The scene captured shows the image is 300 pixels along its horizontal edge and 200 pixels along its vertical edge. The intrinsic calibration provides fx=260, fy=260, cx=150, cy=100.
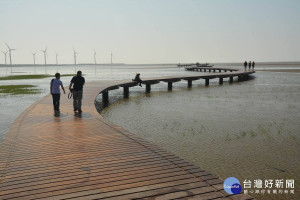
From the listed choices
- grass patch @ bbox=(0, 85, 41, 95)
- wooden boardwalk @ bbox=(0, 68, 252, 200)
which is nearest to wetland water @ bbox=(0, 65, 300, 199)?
wooden boardwalk @ bbox=(0, 68, 252, 200)

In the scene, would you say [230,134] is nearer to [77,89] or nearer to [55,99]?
[77,89]

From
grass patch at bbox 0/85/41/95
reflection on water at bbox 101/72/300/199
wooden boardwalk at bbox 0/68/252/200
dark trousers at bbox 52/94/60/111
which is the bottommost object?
reflection on water at bbox 101/72/300/199

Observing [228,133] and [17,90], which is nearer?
[228,133]

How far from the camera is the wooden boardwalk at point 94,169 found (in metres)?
3.71

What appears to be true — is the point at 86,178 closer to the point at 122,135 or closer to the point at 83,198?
the point at 83,198

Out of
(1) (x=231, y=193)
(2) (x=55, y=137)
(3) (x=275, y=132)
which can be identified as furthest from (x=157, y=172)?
(3) (x=275, y=132)

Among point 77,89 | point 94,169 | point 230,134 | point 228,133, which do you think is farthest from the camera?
point 77,89

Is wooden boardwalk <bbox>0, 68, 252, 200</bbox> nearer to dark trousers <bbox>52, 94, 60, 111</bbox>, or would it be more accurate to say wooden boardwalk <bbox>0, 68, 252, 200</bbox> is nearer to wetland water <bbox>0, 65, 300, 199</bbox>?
wetland water <bbox>0, 65, 300, 199</bbox>

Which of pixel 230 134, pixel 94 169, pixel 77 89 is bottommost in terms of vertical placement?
pixel 230 134

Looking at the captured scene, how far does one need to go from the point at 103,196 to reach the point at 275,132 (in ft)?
26.4

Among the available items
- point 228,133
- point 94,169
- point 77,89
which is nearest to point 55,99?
point 77,89

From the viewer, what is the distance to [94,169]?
4594 mm

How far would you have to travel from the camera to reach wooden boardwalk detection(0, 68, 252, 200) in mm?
3715

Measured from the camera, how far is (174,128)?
10.5 m
